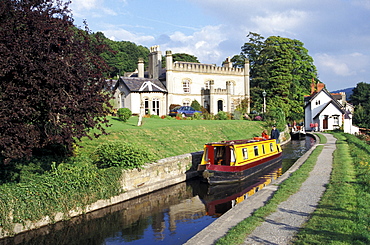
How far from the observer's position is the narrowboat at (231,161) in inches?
664

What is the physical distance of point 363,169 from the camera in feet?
46.3

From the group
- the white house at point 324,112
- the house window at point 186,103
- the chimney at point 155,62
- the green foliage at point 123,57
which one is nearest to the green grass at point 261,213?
the house window at point 186,103

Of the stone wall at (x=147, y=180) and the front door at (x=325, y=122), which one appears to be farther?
the front door at (x=325, y=122)

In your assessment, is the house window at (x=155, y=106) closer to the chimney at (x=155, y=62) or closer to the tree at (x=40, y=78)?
the chimney at (x=155, y=62)

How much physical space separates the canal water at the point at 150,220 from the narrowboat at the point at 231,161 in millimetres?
697

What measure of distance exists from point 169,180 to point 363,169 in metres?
8.32

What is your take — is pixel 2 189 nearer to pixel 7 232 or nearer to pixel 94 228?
pixel 7 232

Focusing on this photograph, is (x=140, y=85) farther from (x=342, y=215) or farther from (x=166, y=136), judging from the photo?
(x=342, y=215)

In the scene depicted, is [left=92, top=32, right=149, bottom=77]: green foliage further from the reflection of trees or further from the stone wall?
the reflection of trees

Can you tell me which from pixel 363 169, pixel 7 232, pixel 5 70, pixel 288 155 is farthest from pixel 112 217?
pixel 288 155

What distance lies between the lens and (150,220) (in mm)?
11812

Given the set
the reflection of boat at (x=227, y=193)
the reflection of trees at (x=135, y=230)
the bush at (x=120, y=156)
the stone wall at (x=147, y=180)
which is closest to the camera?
the reflection of trees at (x=135, y=230)

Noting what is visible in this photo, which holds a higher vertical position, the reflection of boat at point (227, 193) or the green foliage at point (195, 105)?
the green foliage at point (195, 105)

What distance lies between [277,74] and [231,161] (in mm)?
37601
